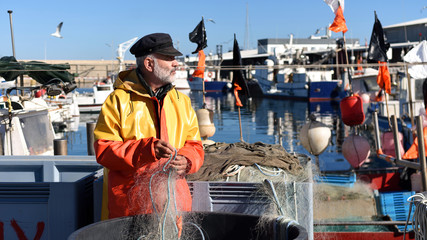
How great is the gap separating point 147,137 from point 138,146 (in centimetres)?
24

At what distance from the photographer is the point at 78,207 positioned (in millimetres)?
3461

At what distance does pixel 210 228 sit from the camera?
312 centimetres

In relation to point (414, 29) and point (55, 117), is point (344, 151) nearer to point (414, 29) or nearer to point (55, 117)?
point (55, 117)

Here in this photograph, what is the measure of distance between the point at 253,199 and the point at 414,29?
5887 centimetres

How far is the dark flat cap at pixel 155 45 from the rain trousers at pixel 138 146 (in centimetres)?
18

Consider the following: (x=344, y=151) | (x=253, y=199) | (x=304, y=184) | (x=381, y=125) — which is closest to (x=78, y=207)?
(x=253, y=199)

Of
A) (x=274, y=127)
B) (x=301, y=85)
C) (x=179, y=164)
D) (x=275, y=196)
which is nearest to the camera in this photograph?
(x=179, y=164)

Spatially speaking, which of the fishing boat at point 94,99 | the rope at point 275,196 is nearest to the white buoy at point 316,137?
the rope at point 275,196

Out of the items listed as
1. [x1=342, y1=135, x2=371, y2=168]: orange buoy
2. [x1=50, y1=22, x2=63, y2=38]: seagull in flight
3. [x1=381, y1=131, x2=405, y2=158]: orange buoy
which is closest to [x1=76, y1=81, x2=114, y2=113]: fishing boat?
[x1=50, y1=22, x2=63, y2=38]: seagull in flight

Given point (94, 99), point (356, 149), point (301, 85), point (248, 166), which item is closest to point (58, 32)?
point (94, 99)

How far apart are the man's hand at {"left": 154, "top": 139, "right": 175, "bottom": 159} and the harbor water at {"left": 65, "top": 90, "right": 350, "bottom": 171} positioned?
41.7ft

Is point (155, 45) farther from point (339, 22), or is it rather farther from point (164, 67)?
point (339, 22)

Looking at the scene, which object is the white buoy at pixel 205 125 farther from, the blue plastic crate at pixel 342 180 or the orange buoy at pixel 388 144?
the orange buoy at pixel 388 144

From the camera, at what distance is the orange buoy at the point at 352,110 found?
10039mm
